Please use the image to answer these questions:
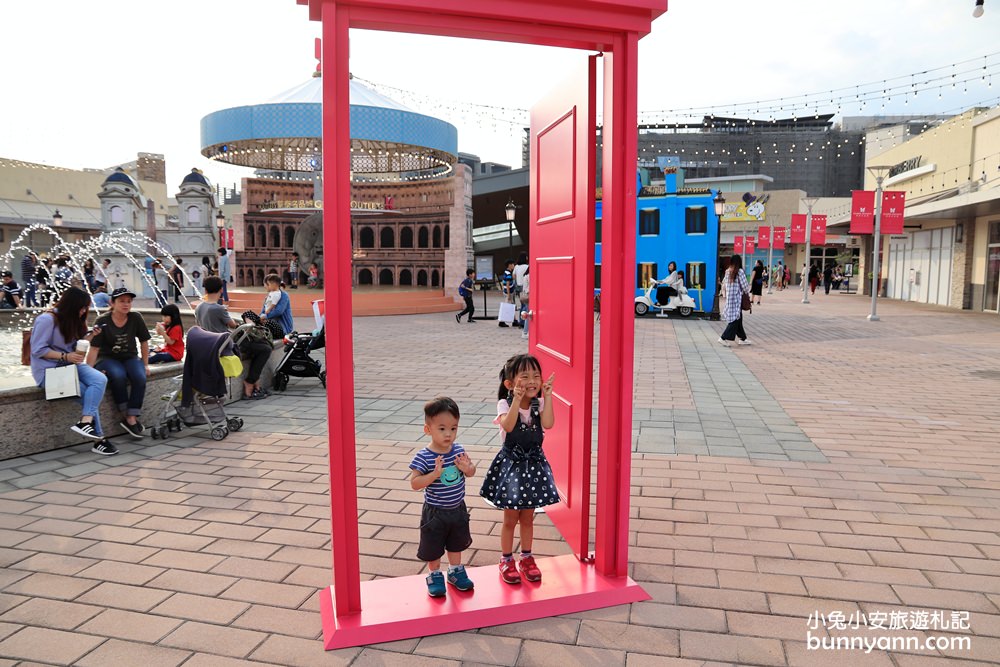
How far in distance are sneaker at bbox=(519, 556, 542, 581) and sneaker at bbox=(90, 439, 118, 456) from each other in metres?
3.74

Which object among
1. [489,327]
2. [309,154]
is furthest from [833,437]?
[309,154]

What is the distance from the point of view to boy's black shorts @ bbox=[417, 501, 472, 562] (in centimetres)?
301

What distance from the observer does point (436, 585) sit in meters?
3.08

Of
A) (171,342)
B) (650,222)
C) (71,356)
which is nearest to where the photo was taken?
(71,356)

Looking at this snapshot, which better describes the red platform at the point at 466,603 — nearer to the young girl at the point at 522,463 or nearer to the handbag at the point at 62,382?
the young girl at the point at 522,463

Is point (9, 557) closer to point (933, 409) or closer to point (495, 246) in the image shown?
point (933, 409)

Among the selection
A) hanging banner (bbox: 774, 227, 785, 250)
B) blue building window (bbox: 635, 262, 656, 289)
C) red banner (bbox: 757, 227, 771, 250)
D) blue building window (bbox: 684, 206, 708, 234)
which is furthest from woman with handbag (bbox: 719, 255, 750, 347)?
hanging banner (bbox: 774, 227, 785, 250)

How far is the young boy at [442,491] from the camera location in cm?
291

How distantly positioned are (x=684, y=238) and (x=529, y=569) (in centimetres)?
1619

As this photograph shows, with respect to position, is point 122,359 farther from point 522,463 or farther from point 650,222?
point 650,222

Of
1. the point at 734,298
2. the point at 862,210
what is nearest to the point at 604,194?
the point at 734,298

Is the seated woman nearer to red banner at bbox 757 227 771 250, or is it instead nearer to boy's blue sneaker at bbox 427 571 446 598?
boy's blue sneaker at bbox 427 571 446 598

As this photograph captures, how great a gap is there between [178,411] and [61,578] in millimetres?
2768

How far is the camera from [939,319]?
58.6ft
